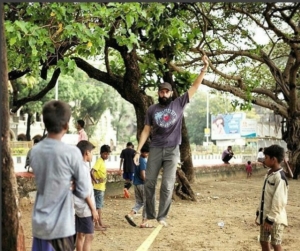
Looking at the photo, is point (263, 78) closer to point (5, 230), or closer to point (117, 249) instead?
point (117, 249)

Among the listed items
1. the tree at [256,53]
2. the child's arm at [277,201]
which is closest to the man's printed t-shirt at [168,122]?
the child's arm at [277,201]

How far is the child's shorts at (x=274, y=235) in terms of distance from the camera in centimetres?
536

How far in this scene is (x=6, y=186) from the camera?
4379mm

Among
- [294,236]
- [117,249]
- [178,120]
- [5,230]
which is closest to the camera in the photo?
[5,230]

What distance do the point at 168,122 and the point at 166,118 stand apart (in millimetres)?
52

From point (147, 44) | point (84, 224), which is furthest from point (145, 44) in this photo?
point (84, 224)

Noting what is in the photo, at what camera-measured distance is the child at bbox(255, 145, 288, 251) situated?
5281 millimetres

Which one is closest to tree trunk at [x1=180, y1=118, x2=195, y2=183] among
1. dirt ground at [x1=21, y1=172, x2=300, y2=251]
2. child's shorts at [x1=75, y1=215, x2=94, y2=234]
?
dirt ground at [x1=21, y1=172, x2=300, y2=251]

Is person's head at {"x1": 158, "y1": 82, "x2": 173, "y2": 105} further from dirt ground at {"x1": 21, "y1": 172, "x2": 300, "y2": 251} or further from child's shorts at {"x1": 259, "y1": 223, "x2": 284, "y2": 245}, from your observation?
dirt ground at {"x1": 21, "y1": 172, "x2": 300, "y2": 251}

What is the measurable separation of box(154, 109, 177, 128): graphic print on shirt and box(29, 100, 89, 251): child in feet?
8.02

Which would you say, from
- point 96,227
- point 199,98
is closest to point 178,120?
point 96,227

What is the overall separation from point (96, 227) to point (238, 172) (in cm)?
1481

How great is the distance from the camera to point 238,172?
2275cm

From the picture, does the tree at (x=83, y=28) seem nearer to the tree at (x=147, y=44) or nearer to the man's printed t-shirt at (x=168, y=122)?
the tree at (x=147, y=44)
